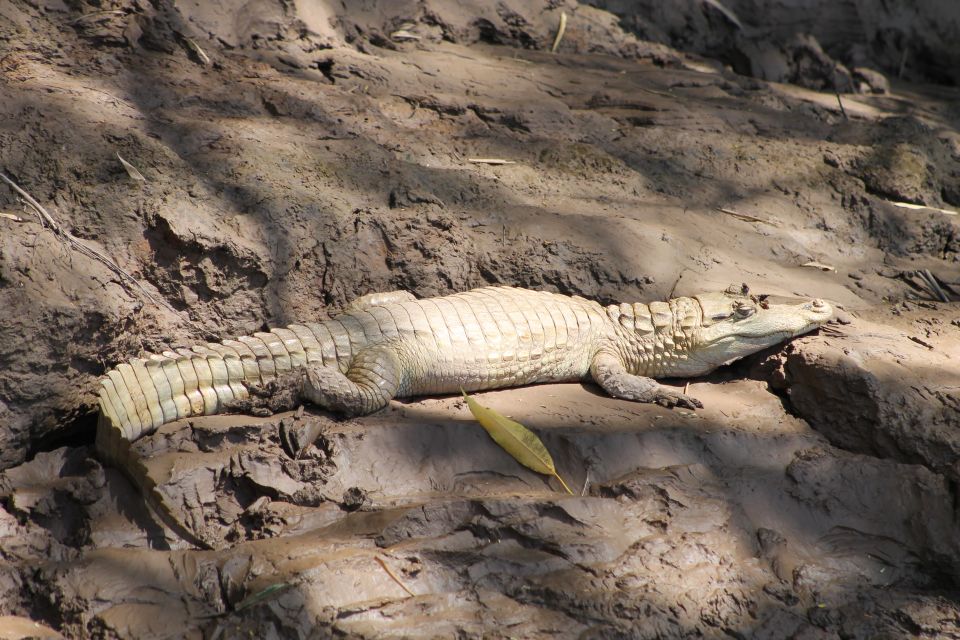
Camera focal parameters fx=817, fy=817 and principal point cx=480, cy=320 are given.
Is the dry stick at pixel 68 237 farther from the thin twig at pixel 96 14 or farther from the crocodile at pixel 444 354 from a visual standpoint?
the thin twig at pixel 96 14

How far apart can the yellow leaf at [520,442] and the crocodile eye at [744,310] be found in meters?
1.77

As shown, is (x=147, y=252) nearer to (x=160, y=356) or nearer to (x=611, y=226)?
(x=160, y=356)

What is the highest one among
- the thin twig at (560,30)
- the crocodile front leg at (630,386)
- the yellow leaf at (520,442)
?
the thin twig at (560,30)

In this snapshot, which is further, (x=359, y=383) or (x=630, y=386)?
(x=630, y=386)

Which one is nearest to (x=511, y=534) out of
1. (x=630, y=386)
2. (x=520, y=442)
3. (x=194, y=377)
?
(x=520, y=442)

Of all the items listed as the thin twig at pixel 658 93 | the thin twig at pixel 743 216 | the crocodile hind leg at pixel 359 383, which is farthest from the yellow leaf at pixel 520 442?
the thin twig at pixel 658 93

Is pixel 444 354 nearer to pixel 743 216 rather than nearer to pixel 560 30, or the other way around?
pixel 743 216

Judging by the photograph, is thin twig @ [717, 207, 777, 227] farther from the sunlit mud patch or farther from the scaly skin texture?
the sunlit mud patch

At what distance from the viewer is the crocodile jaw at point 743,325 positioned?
191 inches

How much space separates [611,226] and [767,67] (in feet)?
13.9

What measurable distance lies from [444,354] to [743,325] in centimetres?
186

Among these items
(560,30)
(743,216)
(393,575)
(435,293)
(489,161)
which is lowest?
(393,575)

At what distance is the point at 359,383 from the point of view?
421cm

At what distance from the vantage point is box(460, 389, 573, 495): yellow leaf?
3.80 meters
